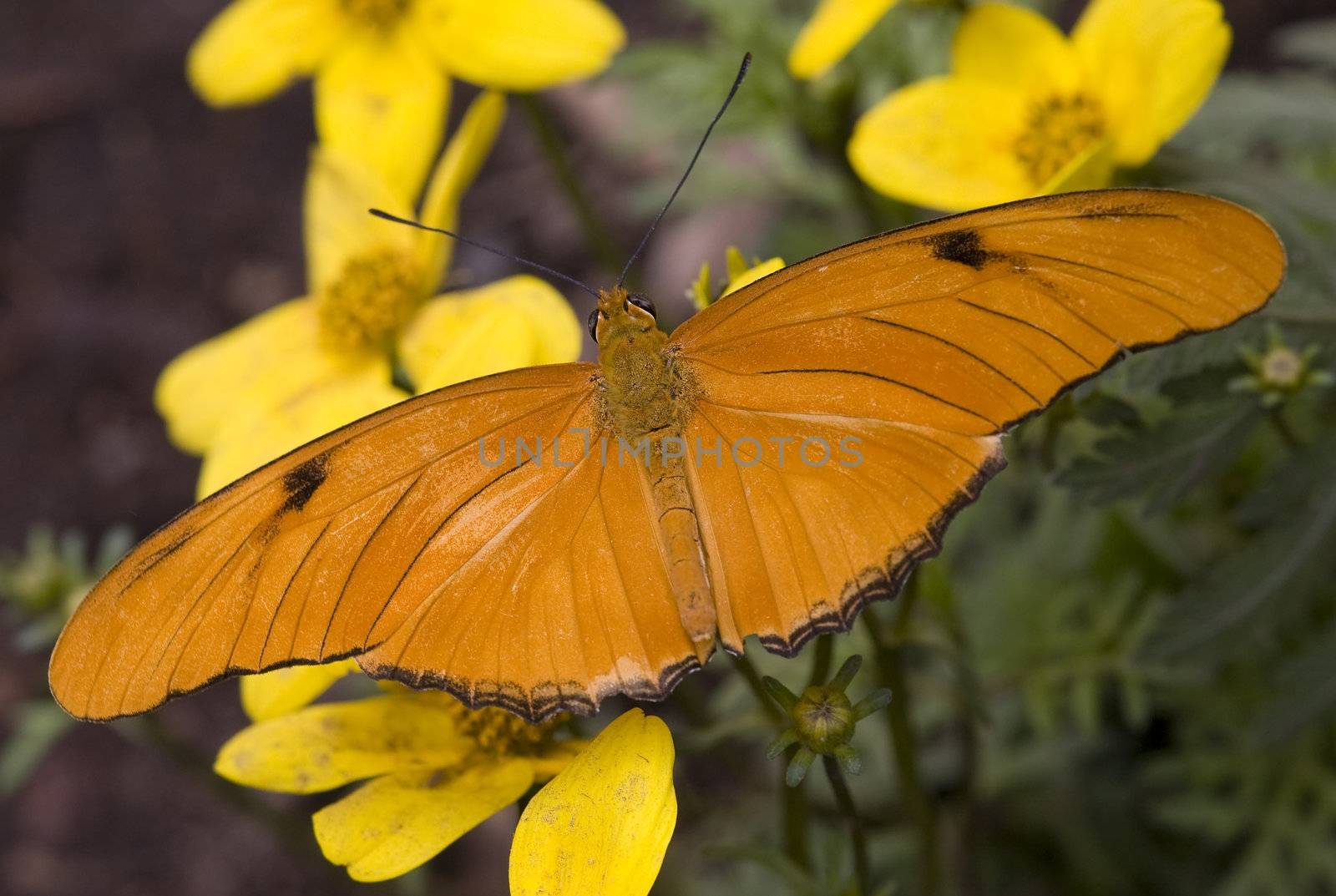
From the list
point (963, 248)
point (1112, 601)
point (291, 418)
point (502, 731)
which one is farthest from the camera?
point (1112, 601)

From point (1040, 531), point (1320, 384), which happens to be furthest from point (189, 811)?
point (1320, 384)

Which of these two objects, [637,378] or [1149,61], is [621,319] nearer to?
[637,378]

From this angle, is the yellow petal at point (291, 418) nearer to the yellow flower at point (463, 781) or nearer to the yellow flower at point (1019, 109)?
the yellow flower at point (463, 781)

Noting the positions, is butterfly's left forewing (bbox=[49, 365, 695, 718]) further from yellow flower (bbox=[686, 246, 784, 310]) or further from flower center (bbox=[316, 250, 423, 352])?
flower center (bbox=[316, 250, 423, 352])

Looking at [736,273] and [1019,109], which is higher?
[1019,109]

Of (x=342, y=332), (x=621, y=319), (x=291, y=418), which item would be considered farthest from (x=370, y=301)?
(x=621, y=319)

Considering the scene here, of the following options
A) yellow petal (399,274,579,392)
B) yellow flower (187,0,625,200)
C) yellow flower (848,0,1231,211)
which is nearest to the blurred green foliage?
yellow flower (848,0,1231,211)
